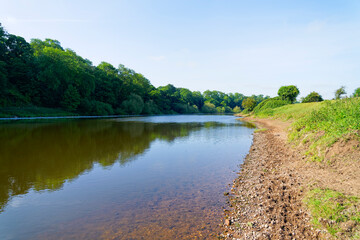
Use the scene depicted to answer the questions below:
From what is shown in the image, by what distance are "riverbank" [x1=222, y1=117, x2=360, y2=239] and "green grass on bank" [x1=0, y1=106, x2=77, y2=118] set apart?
48378 mm

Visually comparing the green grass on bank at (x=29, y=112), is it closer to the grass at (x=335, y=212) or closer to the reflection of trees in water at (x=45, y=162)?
the reflection of trees in water at (x=45, y=162)

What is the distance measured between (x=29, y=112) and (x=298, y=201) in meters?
55.8

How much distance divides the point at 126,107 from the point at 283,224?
84075 mm

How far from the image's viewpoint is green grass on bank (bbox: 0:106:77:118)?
40691 millimetres

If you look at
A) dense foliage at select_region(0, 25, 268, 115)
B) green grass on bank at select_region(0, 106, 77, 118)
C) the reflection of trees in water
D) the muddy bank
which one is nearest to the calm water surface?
the reflection of trees in water

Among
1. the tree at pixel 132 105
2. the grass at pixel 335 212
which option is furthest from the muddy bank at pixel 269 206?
the tree at pixel 132 105

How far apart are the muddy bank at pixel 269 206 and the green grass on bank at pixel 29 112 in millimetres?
47967

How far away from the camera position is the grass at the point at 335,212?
13.5 feet

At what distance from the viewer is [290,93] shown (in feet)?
238

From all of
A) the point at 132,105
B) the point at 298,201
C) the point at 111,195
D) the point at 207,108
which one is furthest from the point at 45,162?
the point at 207,108

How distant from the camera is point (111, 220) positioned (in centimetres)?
545

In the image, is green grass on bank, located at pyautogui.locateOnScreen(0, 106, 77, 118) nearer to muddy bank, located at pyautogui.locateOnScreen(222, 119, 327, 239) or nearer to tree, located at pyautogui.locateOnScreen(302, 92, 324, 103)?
muddy bank, located at pyautogui.locateOnScreen(222, 119, 327, 239)

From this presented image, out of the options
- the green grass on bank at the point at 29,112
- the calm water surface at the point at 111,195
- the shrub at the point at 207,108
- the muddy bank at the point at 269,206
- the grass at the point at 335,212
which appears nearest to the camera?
the grass at the point at 335,212

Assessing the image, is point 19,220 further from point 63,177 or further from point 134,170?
point 134,170
